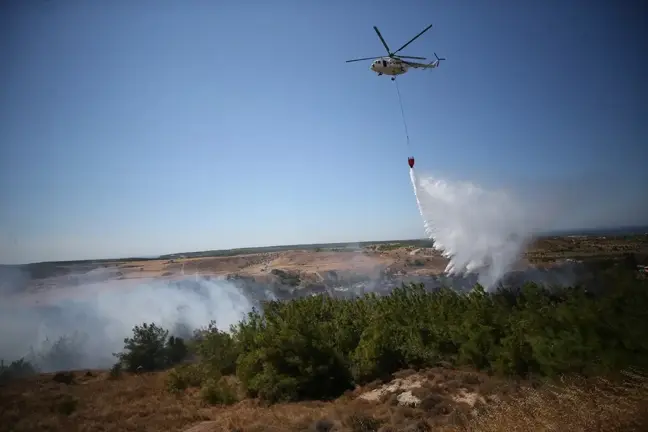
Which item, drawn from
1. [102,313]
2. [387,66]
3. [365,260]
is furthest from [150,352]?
[365,260]

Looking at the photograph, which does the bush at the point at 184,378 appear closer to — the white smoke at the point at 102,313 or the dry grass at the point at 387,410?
the dry grass at the point at 387,410

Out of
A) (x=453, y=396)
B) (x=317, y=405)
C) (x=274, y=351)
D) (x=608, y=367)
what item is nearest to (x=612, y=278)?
(x=608, y=367)

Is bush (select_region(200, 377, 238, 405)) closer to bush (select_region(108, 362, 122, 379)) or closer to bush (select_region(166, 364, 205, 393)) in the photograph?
bush (select_region(166, 364, 205, 393))

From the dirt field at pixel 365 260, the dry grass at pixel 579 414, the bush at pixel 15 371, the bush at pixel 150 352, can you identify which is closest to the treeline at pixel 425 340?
the bush at pixel 150 352

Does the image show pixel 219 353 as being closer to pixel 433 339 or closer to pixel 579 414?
pixel 433 339

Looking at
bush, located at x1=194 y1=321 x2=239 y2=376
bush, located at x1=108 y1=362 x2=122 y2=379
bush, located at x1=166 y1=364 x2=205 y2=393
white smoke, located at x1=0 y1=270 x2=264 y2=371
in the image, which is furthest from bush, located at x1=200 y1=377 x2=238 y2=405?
white smoke, located at x1=0 y1=270 x2=264 y2=371

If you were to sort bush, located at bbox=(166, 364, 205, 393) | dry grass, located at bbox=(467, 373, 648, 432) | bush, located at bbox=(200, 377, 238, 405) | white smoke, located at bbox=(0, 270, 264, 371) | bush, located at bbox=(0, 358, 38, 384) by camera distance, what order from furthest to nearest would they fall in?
white smoke, located at bbox=(0, 270, 264, 371) → bush, located at bbox=(0, 358, 38, 384) → bush, located at bbox=(166, 364, 205, 393) → bush, located at bbox=(200, 377, 238, 405) → dry grass, located at bbox=(467, 373, 648, 432)
